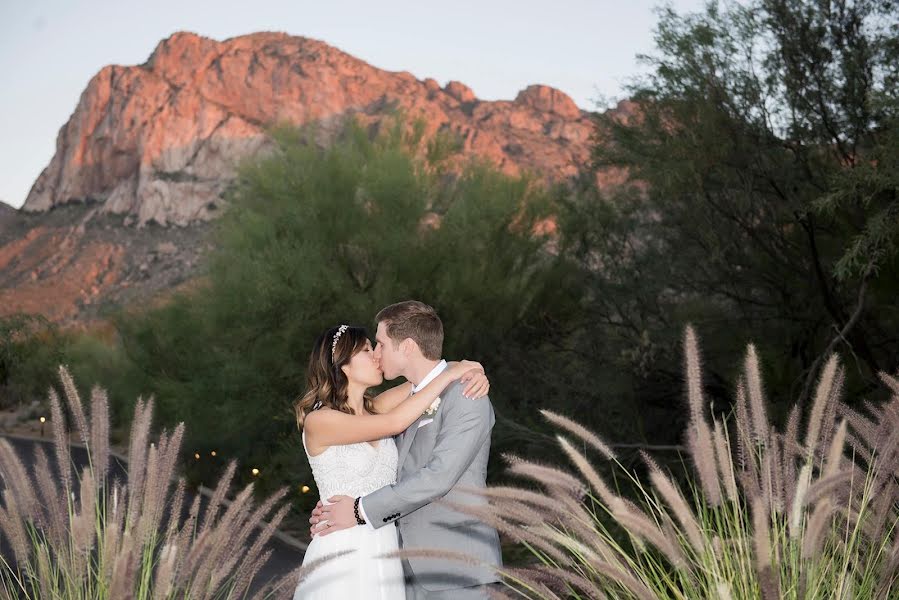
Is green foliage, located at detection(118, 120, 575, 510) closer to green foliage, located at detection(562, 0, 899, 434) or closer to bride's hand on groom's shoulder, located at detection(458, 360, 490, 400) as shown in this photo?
green foliage, located at detection(562, 0, 899, 434)

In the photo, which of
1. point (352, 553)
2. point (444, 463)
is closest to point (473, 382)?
point (444, 463)

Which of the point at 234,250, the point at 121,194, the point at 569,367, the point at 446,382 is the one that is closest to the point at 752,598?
the point at 446,382

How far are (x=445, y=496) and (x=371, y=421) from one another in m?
0.72

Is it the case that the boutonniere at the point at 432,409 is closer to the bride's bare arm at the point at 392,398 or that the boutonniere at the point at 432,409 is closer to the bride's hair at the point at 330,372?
the bride's hair at the point at 330,372

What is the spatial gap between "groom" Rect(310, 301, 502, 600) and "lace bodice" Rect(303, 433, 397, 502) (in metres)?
0.27

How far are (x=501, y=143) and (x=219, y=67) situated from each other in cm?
4436

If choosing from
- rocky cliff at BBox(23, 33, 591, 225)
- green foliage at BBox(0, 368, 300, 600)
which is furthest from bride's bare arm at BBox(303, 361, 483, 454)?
rocky cliff at BBox(23, 33, 591, 225)

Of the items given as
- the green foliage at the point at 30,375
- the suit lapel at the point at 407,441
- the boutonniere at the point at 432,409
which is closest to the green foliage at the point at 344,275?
the suit lapel at the point at 407,441

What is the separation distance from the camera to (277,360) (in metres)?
17.2

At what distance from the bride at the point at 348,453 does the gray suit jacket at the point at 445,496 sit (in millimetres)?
313

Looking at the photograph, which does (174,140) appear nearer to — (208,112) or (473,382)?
(208,112)

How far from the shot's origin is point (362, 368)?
5184mm

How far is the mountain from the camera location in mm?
89688

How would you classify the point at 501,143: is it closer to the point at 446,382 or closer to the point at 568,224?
the point at 568,224
